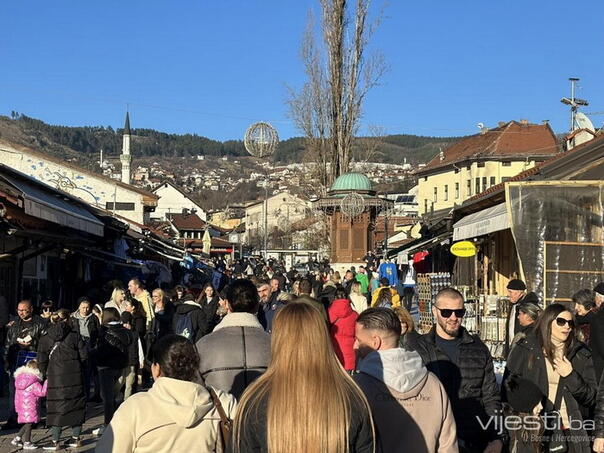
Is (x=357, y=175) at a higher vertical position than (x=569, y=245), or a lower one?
higher

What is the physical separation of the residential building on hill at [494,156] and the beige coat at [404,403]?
6152 cm

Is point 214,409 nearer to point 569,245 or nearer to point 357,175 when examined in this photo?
point 569,245

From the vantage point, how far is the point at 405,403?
175 inches

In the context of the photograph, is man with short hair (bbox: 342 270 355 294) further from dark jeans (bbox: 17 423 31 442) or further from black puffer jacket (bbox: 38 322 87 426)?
dark jeans (bbox: 17 423 31 442)

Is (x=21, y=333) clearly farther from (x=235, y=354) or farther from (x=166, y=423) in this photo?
(x=166, y=423)

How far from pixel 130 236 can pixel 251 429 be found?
2199cm

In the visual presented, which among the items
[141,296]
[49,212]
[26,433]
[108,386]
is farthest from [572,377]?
[49,212]

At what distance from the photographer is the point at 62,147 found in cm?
19538

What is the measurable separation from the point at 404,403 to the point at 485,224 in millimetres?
14335

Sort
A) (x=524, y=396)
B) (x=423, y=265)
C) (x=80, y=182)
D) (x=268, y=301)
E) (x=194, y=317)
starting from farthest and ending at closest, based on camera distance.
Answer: (x=80, y=182) → (x=423, y=265) → (x=268, y=301) → (x=194, y=317) → (x=524, y=396)

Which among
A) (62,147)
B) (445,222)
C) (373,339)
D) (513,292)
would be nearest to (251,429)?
(373,339)

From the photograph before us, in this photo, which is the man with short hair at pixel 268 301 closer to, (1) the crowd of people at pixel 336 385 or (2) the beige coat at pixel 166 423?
(1) the crowd of people at pixel 336 385

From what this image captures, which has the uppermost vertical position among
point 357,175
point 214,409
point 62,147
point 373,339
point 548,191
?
point 62,147

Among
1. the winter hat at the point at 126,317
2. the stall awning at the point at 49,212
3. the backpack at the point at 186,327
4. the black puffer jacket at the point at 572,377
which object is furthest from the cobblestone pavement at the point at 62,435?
the black puffer jacket at the point at 572,377
